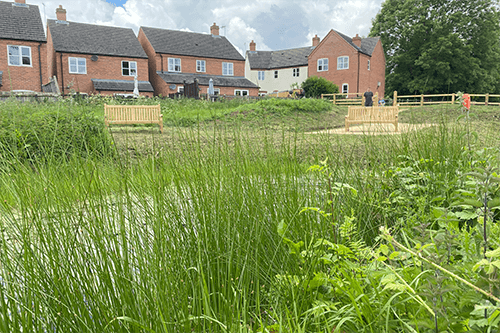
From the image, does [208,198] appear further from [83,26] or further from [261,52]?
[261,52]

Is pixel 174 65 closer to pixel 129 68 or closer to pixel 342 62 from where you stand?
pixel 129 68

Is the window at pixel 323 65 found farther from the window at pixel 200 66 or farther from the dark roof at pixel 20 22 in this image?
the dark roof at pixel 20 22

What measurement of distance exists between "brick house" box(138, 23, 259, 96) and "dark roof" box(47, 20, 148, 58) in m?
2.16

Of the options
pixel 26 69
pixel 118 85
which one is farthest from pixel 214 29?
pixel 26 69

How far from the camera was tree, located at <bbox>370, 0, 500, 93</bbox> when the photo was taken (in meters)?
31.4

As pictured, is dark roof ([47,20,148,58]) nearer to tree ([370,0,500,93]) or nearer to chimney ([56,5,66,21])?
chimney ([56,5,66,21])

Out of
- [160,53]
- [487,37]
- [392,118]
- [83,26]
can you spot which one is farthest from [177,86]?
[487,37]

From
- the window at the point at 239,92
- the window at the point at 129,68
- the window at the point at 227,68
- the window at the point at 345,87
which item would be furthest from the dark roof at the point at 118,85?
the window at the point at 345,87

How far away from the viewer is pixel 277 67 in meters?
44.6

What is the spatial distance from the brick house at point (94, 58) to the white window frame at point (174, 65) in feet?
9.00

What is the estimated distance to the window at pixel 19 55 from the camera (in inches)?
930

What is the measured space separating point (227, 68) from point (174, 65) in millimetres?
5572

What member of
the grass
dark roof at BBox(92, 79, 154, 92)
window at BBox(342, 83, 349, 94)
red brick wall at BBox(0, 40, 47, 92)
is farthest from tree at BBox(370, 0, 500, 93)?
the grass

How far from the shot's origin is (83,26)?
29.9 m
